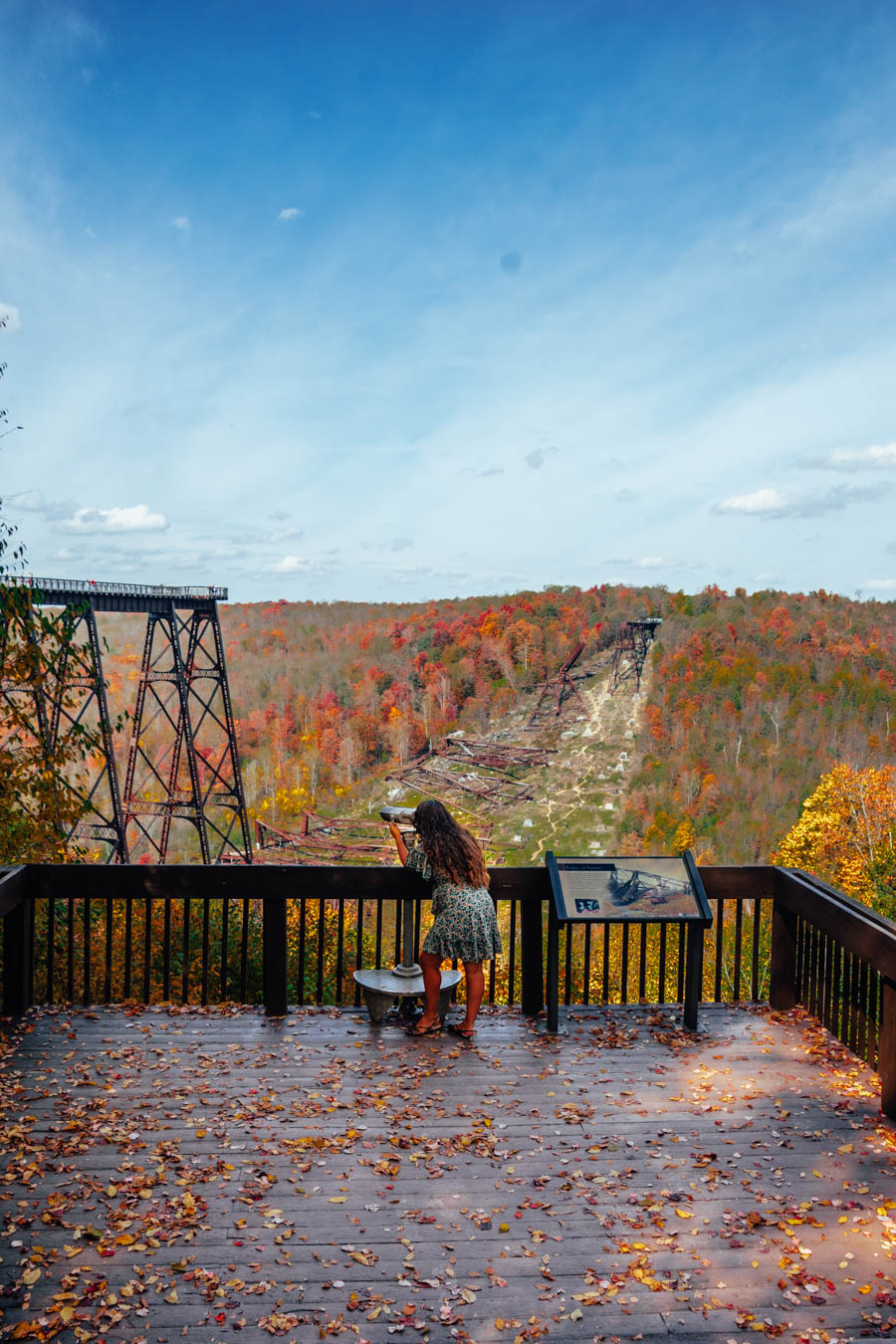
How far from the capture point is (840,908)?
411cm

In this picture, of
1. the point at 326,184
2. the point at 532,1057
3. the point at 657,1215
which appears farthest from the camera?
the point at 326,184

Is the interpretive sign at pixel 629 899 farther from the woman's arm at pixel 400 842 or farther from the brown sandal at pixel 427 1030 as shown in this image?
the woman's arm at pixel 400 842

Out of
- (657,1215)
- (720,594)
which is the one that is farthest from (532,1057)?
(720,594)

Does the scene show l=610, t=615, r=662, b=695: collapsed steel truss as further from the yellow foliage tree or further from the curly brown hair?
the curly brown hair

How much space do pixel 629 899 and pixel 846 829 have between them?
22289 mm

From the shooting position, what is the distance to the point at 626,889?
4.37 meters

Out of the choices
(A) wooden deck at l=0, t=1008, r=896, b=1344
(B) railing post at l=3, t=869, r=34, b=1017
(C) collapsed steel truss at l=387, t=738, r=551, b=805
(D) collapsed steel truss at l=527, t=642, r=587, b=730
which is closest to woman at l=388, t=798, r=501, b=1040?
(A) wooden deck at l=0, t=1008, r=896, b=1344

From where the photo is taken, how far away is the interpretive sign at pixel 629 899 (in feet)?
14.0

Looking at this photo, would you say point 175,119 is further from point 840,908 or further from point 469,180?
point 840,908

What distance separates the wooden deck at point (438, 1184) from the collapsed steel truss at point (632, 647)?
177 ft

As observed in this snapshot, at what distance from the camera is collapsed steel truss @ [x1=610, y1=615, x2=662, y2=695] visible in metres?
57.5

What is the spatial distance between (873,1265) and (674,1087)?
4.00ft

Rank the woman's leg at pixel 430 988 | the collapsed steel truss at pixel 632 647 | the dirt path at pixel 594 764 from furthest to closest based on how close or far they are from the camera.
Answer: the collapsed steel truss at pixel 632 647
the dirt path at pixel 594 764
the woman's leg at pixel 430 988

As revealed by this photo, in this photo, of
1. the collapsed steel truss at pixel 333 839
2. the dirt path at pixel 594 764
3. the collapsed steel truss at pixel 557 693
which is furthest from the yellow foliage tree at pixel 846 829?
the collapsed steel truss at pixel 557 693
